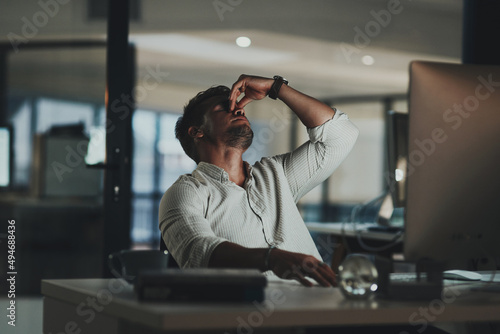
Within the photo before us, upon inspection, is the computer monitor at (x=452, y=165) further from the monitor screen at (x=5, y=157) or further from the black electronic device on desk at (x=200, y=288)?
the monitor screen at (x=5, y=157)

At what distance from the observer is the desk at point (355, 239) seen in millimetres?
3456

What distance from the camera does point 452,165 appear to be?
4.56 ft

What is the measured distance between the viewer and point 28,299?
133 inches

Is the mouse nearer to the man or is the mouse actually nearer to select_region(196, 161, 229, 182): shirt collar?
the man

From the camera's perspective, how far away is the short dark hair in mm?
2357

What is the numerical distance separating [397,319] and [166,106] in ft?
8.55

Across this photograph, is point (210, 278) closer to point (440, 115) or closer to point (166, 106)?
point (440, 115)

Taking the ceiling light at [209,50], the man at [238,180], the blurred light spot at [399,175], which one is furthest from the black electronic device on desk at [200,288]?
the ceiling light at [209,50]

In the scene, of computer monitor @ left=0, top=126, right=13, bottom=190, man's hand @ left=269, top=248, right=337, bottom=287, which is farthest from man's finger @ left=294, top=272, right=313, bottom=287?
computer monitor @ left=0, top=126, right=13, bottom=190

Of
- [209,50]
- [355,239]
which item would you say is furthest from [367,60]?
[355,239]

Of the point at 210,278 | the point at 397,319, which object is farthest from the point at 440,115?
the point at 210,278

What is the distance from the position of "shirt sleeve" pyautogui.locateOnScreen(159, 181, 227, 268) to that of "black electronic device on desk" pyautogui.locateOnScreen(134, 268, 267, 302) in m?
0.50

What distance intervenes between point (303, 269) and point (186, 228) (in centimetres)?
48

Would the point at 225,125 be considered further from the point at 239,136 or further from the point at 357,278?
the point at 357,278
